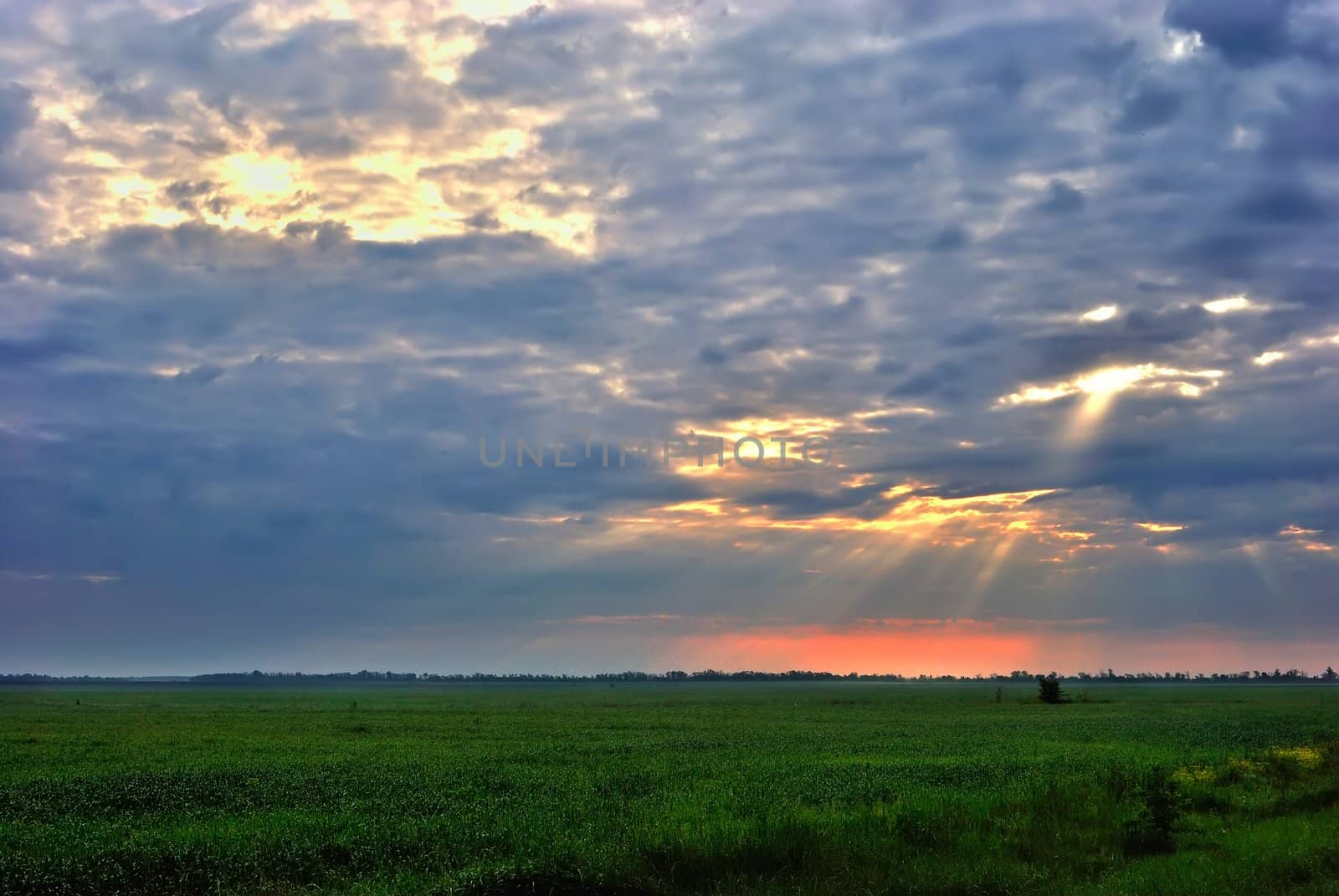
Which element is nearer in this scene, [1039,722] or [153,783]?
[153,783]

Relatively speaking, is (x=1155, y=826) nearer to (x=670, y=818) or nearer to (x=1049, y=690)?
(x=670, y=818)

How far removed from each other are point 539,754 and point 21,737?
3349cm

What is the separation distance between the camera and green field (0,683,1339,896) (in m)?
19.2

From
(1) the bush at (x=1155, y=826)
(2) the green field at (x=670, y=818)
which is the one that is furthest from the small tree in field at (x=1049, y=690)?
(1) the bush at (x=1155, y=826)

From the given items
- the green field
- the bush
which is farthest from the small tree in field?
the bush

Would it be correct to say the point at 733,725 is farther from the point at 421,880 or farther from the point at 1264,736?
the point at 421,880

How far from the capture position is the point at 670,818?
23.5 meters

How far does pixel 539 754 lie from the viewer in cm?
4588

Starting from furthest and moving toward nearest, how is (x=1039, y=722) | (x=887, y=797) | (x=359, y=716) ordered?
(x=359, y=716)
(x=1039, y=722)
(x=887, y=797)

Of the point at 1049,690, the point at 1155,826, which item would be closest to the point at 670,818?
the point at 1155,826

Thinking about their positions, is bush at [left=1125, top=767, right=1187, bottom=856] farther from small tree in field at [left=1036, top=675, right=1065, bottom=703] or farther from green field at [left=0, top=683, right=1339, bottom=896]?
small tree in field at [left=1036, top=675, right=1065, bottom=703]

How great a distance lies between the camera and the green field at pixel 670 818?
19.2m

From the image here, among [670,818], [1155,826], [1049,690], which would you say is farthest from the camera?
[1049,690]

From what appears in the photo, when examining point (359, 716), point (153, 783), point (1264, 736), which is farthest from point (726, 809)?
point (359, 716)
